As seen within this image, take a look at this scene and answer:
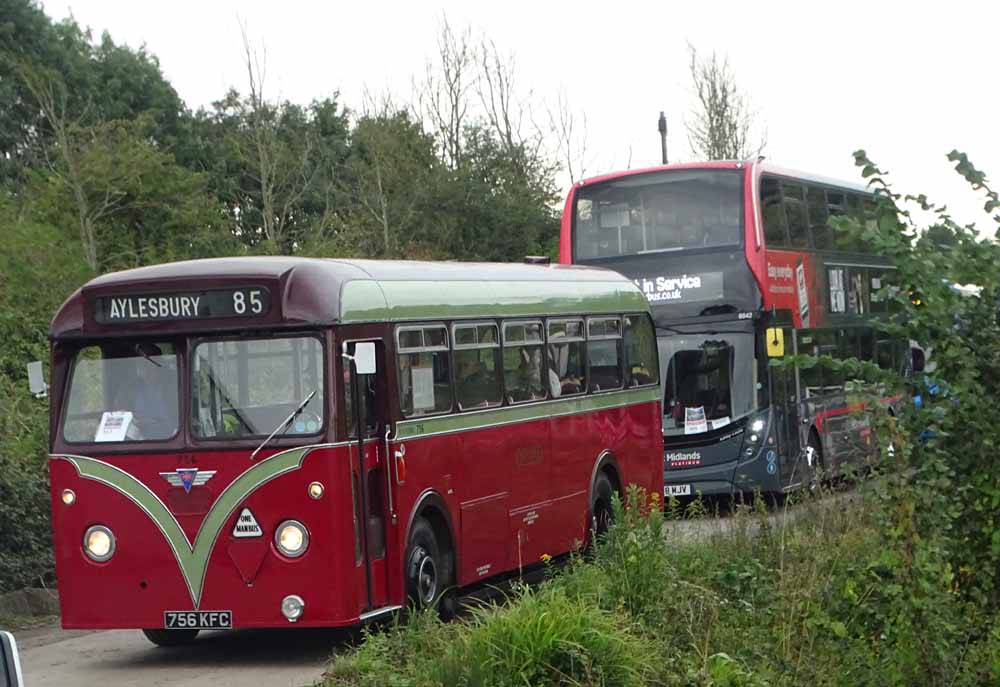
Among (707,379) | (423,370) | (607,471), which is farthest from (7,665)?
(707,379)

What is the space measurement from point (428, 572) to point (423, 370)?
156 centimetres

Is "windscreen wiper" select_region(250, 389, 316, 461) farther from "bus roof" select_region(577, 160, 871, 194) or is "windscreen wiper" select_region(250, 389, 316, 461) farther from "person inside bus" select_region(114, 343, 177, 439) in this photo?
"bus roof" select_region(577, 160, 871, 194)

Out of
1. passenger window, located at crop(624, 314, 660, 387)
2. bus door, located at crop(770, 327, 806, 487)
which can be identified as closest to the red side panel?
bus door, located at crop(770, 327, 806, 487)

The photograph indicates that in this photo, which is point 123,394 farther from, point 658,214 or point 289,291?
point 658,214

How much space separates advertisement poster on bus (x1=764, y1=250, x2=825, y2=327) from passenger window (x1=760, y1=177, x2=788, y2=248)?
0.54 ft

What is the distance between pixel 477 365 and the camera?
14.4 m

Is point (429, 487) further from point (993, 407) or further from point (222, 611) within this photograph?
point (993, 407)

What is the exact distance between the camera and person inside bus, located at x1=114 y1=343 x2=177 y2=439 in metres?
12.1

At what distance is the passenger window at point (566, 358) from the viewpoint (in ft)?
53.0

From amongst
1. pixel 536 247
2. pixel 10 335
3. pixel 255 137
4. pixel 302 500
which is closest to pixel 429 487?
pixel 302 500

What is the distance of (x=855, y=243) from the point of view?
348 inches

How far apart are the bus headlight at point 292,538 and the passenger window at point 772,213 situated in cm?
1138

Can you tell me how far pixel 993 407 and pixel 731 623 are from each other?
257 centimetres

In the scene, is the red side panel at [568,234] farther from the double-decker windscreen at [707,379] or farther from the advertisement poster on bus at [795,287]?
the advertisement poster on bus at [795,287]
